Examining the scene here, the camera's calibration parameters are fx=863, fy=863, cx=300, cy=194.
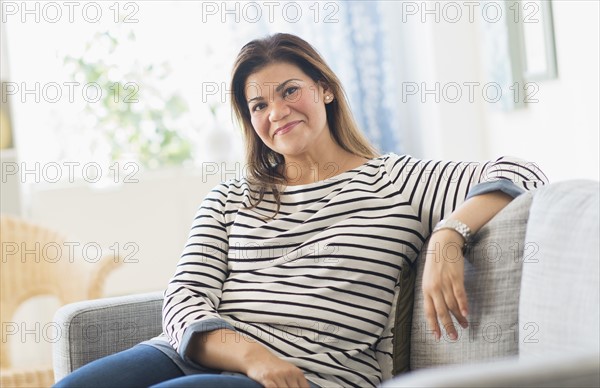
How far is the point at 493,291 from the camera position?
1646 millimetres

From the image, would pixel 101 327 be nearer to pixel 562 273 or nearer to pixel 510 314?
pixel 510 314

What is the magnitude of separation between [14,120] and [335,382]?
8.95 ft

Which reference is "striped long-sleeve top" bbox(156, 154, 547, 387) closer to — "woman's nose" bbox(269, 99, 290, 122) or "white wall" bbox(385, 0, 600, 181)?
"woman's nose" bbox(269, 99, 290, 122)

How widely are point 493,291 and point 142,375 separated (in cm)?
71

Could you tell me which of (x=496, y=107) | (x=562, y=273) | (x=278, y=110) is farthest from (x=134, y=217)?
(x=562, y=273)

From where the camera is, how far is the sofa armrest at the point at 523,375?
3.54 feet

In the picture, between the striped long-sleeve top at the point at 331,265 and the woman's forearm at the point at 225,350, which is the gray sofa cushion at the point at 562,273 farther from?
the woman's forearm at the point at 225,350

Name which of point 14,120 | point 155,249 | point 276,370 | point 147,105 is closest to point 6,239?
point 14,120

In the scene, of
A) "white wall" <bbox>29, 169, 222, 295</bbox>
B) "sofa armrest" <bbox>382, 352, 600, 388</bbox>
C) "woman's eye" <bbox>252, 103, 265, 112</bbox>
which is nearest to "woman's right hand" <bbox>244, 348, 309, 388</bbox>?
"sofa armrest" <bbox>382, 352, 600, 388</bbox>

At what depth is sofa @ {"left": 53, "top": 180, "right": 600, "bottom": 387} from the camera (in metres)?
1.13

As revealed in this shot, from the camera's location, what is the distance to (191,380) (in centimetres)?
160

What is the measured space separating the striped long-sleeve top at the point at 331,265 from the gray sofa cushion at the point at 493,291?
9 centimetres

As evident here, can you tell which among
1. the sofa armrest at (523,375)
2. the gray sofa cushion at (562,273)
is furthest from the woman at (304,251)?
the sofa armrest at (523,375)

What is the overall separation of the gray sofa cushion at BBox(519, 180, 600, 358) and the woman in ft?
0.47
